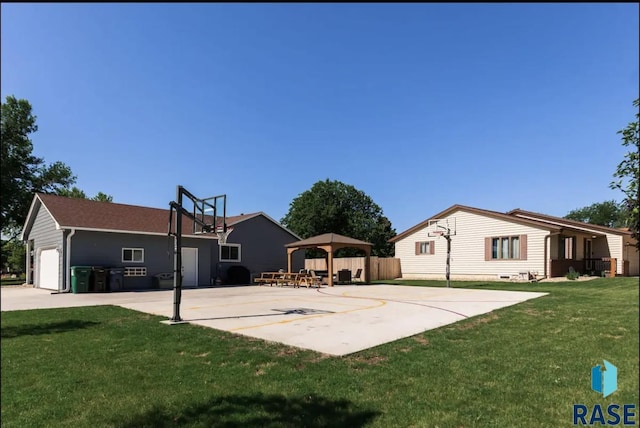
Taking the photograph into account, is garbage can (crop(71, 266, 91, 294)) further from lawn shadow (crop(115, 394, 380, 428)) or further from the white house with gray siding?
lawn shadow (crop(115, 394, 380, 428))

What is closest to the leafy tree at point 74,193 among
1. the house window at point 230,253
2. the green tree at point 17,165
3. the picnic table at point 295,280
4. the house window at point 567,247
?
the green tree at point 17,165

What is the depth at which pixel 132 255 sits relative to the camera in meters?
20.0

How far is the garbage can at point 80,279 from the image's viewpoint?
1722 cm

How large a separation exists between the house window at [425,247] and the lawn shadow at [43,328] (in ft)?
76.2

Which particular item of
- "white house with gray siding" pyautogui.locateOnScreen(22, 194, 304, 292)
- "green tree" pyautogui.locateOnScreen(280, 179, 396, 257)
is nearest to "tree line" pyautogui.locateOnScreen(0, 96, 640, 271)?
"green tree" pyautogui.locateOnScreen(280, 179, 396, 257)

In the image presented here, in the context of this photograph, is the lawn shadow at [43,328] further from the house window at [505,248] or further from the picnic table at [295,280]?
the house window at [505,248]

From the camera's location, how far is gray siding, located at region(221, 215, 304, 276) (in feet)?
83.8

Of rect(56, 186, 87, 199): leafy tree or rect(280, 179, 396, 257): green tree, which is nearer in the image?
rect(56, 186, 87, 199): leafy tree

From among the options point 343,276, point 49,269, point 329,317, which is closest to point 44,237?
point 49,269

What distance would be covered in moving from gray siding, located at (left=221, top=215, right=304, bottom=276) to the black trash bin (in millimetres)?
7191

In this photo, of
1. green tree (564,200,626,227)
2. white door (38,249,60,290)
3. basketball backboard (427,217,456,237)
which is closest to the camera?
white door (38,249,60,290)

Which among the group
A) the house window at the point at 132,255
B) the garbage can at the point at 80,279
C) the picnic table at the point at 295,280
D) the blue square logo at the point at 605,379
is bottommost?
the picnic table at the point at 295,280

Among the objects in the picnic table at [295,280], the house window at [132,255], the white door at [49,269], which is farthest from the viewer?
the picnic table at [295,280]

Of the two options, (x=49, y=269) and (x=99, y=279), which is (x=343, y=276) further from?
(x=49, y=269)
